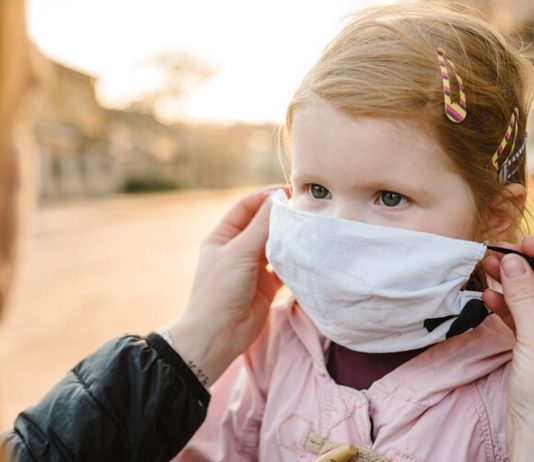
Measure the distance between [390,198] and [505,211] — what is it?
29 centimetres

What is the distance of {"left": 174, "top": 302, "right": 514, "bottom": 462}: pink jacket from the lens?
3.97ft

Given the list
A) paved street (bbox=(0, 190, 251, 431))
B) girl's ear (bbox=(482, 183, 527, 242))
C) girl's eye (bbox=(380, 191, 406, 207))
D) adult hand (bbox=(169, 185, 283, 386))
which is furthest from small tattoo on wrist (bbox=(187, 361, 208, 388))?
girl's ear (bbox=(482, 183, 527, 242))

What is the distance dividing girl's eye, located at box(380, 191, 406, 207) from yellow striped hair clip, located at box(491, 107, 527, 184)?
22 centimetres

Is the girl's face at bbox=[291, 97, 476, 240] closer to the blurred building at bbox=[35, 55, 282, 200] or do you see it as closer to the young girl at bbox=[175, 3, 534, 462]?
the young girl at bbox=[175, 3, 534, 462]

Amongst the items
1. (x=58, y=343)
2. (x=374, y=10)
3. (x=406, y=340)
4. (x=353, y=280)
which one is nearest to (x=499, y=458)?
(x=406, y=340)

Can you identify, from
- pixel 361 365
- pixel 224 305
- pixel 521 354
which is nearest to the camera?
pixel 521 354

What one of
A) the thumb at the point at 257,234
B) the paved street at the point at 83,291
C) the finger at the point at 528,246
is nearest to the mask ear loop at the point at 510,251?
the finger at the point at 528,246

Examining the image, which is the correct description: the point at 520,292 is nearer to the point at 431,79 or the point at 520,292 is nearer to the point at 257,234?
the point at 431,79

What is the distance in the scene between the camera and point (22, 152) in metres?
0.55

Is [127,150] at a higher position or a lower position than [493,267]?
lower

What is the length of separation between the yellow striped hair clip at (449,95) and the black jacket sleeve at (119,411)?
0.79 meters

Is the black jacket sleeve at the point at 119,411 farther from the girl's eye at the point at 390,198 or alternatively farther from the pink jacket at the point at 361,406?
the girl's eye at the point at 390,198

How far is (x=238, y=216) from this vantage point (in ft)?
5.44

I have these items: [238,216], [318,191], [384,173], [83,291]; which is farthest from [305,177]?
[83,291]
